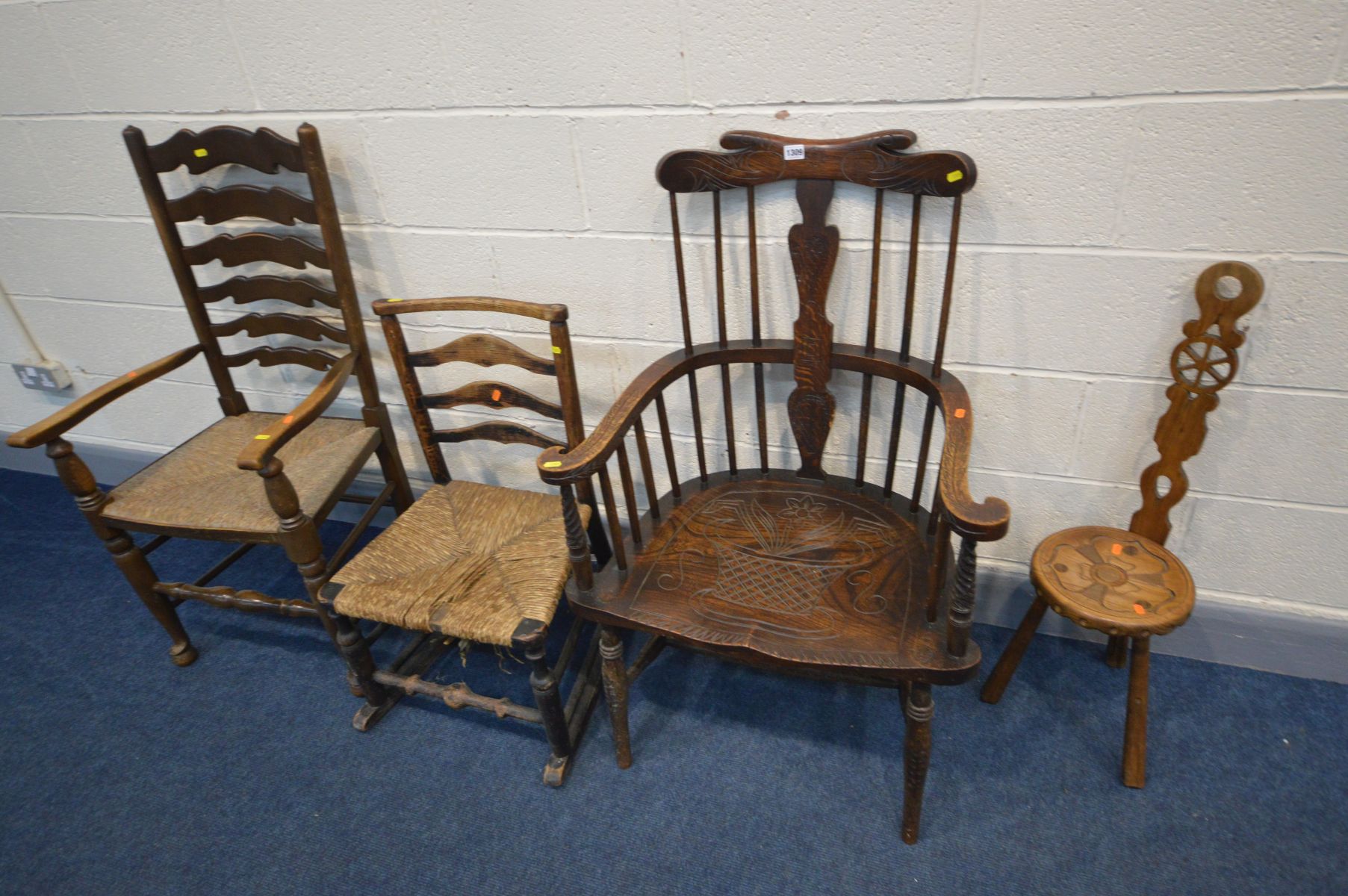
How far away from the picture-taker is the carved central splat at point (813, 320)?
1348mm

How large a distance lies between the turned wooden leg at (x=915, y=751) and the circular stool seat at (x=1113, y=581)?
321 mm

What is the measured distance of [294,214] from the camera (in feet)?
5.34

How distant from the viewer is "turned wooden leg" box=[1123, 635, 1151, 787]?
1.41m

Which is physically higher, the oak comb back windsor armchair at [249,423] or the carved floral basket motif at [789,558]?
the oak comb back windsor armchair at [249,423]

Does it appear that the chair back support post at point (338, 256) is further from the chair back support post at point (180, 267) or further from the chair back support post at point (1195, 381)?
the chair back support post at point (1195, 381)

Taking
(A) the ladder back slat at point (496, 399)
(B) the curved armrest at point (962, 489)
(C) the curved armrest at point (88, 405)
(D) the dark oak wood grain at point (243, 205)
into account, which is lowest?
(A) the ladder back slat at point (496, 399)

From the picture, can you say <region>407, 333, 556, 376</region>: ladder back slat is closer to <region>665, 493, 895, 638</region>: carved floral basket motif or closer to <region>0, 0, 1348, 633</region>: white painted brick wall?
<region>0, 0, 1348, 633</region>: white painted brick wall

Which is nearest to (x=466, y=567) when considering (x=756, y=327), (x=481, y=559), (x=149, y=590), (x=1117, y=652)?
(x=481, y=559)

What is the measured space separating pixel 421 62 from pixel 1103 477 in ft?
5.40

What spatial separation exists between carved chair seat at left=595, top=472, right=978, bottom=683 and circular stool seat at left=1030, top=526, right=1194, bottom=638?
0.83 ft

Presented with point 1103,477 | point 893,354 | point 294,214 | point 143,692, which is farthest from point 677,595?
point 143,692

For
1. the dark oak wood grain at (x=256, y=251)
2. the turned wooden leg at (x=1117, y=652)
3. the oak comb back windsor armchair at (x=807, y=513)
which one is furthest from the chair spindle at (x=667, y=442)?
the turned wooden leg at (x=1117, y=652)

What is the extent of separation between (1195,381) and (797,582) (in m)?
0.81

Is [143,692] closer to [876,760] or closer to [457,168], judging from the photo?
[457,168]
